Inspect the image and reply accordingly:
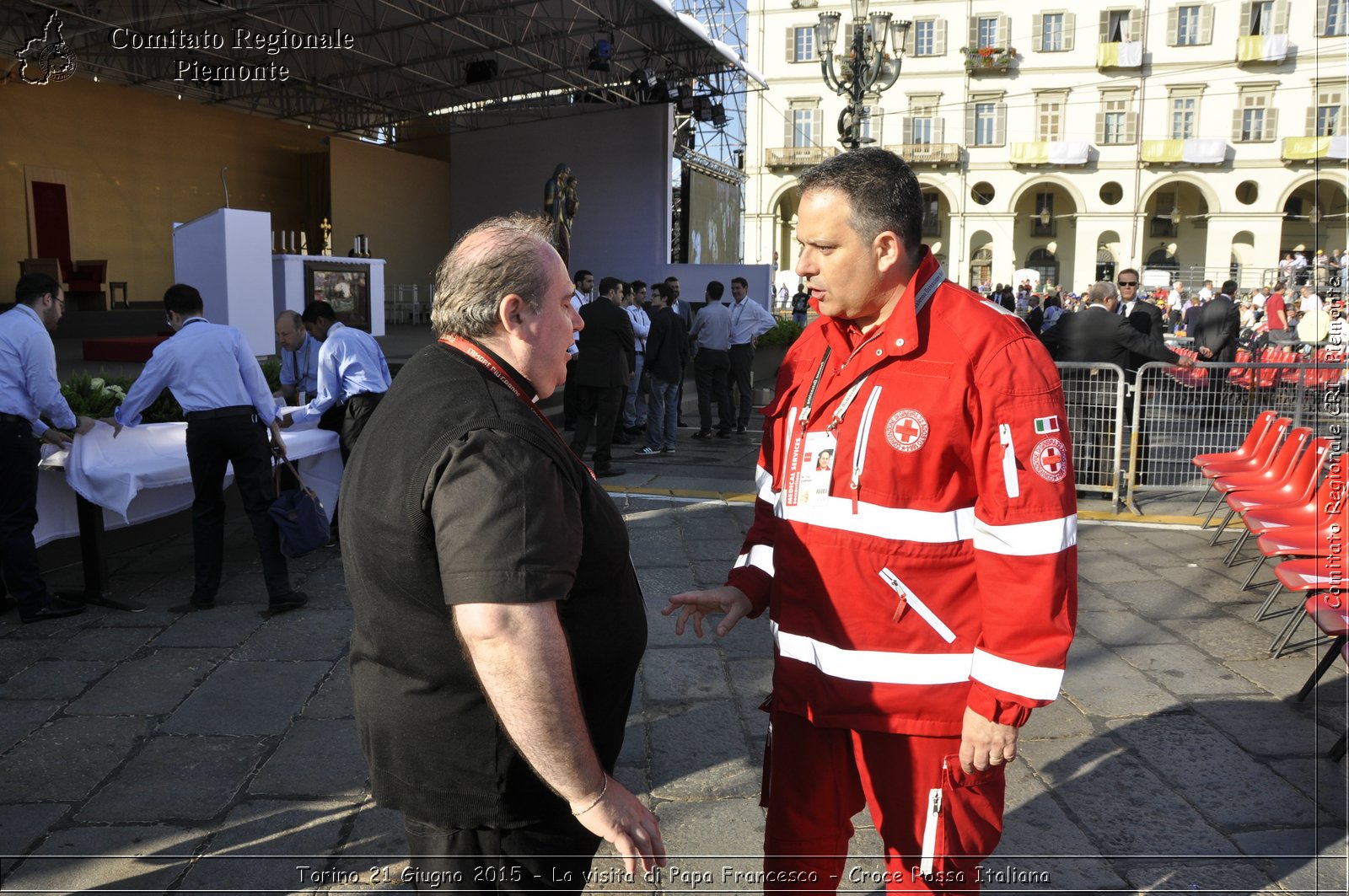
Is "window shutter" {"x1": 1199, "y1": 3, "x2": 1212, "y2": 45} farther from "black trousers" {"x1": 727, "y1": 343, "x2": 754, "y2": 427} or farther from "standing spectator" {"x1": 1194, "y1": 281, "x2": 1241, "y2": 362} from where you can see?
"black trousers" {"x1": 727, "y1": 343, "x2": 754, "y2": 427}

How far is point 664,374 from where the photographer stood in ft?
30.8

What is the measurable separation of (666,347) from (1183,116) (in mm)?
41093

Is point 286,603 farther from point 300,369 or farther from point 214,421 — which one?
point 300,369

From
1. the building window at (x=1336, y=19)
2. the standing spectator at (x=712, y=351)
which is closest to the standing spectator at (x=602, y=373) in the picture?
the standing spectator at (x=712, y=351)

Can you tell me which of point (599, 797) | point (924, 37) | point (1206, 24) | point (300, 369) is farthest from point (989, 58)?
point (599, 797)

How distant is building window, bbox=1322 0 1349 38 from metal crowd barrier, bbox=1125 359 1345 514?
5172 millimetres

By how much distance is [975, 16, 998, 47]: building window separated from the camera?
4200 centimetres

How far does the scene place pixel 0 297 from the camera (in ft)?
57.4

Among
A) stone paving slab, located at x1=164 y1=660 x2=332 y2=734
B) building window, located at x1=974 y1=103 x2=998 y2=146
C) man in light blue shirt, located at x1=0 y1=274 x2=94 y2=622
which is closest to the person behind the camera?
stone paving slab, located at x1=164 y1=660 x2=332 y2=734

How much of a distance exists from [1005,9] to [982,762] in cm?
4674

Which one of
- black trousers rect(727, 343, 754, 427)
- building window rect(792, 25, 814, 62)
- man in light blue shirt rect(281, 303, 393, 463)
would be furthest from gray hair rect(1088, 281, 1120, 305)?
building window rect(792, 25, 814, 62)

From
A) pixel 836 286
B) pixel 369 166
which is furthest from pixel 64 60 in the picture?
pixel 836 286

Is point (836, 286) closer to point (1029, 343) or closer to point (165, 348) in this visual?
point (1029, 343)

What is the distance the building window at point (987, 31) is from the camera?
42.0 m
